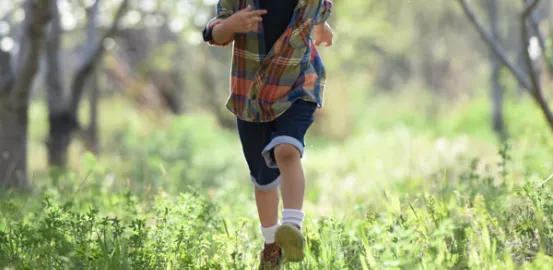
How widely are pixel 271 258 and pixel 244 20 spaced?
3.34 ft

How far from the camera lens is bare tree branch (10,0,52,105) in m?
7.74

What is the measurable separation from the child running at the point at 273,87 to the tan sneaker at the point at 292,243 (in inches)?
8.5

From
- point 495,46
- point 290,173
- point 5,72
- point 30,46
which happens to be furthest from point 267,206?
point 5,72

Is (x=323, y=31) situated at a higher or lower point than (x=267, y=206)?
higher

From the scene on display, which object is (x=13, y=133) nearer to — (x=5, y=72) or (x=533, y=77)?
Result: (x=5, y=72)

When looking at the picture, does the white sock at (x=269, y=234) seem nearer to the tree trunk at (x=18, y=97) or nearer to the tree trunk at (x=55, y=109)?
the tree trunk at (x=18, y=97)

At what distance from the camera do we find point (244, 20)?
326cm

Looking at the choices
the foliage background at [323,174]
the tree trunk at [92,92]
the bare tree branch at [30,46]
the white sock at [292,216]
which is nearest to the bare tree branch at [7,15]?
the foliage background at [323,174]

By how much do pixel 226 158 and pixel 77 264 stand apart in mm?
11924

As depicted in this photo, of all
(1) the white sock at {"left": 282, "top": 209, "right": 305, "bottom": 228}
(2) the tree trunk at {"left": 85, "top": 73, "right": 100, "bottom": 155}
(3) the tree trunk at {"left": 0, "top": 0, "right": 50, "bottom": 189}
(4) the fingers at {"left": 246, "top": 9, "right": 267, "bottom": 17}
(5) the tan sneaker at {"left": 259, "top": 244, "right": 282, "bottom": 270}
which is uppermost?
(2) the tree trunk at {"left": 85, "top": 73, "right": 100, "bottom": 155}

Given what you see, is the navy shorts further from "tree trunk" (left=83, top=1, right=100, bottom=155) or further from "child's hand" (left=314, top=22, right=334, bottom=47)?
"tree trunk" (left=83, top=1, right=100, bottom=155)

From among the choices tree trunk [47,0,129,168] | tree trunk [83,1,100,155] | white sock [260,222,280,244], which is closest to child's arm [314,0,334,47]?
white sock [260,222,280,244]

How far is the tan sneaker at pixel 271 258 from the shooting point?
3.27m

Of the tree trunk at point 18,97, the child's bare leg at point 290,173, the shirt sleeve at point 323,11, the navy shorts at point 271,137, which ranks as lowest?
the child's bare leg at point 290,173
